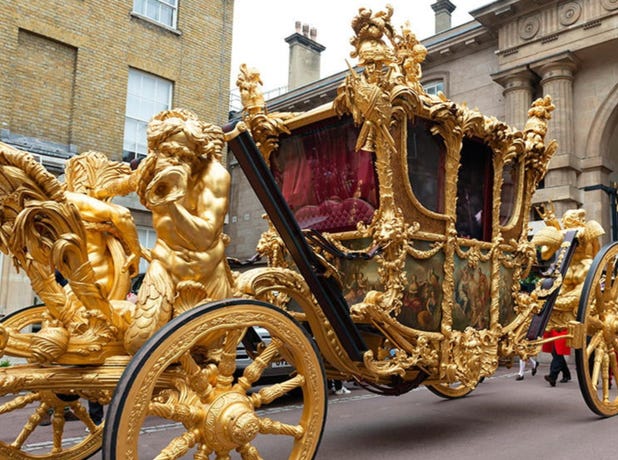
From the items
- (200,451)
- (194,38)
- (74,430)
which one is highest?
(194,38)

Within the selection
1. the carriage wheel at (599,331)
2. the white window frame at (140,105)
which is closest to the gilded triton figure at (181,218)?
the carriage wheel at (599,331)

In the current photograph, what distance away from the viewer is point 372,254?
12.2 ft

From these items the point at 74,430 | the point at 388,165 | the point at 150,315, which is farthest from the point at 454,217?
the point at 74,430

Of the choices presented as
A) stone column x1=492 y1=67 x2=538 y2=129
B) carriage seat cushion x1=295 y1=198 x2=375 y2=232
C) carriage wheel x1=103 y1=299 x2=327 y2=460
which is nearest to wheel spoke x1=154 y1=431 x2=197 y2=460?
carriage wheel x1=103 y1=299 x2=327 y2=460

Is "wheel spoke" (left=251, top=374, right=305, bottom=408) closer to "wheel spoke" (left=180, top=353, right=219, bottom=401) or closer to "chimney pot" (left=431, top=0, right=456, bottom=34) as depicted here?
"wheel spoke" (left=180, top=353, right=219, bottom=401)

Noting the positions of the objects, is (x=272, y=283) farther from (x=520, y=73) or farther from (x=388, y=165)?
(x=520, y=73)

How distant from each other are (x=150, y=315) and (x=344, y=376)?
1644 millimetres

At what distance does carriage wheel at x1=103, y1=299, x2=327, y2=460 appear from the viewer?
2371 millimetres

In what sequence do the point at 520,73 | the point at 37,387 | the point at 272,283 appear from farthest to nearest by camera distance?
the point at 520,73, the point at 272,283, the point at 37,387

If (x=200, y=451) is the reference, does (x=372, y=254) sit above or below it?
above

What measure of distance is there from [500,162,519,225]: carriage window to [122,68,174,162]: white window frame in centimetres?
801

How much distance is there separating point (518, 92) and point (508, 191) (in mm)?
7606

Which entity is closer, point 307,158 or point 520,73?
point 307,158

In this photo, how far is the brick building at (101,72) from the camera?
31.8 feet
